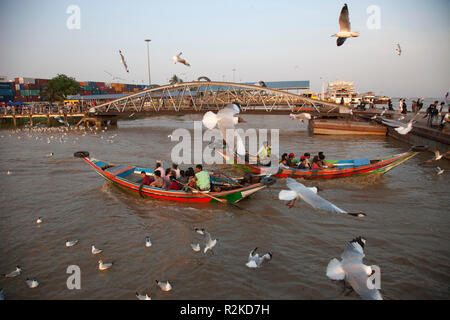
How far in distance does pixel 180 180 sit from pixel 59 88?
49.7 metres

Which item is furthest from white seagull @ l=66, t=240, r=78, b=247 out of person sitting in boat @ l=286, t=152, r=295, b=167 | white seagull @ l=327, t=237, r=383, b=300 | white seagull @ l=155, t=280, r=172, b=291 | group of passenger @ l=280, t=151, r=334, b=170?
person sitting in boat @ l=286, t=152, r=295, b=167

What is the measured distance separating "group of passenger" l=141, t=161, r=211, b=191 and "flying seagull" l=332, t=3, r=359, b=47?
584 cm

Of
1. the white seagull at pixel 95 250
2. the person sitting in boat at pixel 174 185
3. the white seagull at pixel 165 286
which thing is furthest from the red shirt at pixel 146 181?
the white seagull at pixel 165 286

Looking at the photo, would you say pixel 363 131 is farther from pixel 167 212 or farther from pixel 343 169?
pixel 167 212

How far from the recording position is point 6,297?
539cm

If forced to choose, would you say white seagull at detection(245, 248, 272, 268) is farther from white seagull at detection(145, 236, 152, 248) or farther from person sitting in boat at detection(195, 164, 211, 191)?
person sitting in boat at detection(195, 164, 211, 191)

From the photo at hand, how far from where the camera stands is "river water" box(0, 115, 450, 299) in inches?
223

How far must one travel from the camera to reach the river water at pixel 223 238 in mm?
5664

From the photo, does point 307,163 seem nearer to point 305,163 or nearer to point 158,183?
point 305,163

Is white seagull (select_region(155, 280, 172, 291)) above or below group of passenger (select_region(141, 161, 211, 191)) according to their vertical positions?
below

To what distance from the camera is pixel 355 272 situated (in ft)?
14.1

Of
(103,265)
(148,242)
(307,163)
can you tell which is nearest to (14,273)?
(103,265)
